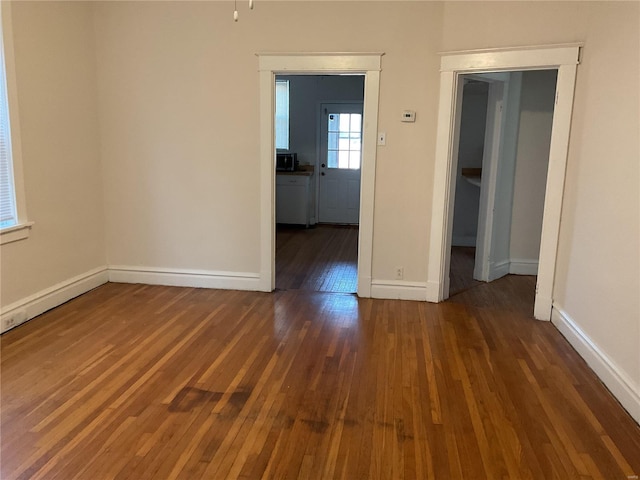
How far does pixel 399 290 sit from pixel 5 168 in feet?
11.0

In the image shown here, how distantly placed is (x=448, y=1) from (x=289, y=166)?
4.66 m

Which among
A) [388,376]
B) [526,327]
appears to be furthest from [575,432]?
[526,327]

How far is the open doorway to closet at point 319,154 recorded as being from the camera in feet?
27.3

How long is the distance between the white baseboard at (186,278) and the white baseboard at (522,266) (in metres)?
2.84

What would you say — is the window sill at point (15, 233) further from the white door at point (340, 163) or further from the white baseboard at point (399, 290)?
the white door at point (340, 163)

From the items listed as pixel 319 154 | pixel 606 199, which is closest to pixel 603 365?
pixel 606 199

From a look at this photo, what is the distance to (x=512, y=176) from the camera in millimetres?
5281

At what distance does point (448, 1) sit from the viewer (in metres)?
4.08

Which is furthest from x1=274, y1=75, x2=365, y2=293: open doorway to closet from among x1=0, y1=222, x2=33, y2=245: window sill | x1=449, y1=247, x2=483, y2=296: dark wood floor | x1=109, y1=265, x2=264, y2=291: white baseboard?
x1=0, y1=222, x2=33, y2=245: window sill

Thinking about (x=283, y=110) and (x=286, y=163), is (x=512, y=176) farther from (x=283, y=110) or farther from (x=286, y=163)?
(x=283, y=110)

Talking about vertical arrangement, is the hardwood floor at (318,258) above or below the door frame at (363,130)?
below

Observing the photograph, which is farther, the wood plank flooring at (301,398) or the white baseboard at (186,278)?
the white baseboard at (186,278)

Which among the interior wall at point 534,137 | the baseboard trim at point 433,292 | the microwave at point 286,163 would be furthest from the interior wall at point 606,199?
the microwave at point 286,163

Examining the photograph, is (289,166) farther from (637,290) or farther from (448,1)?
(637,290)
